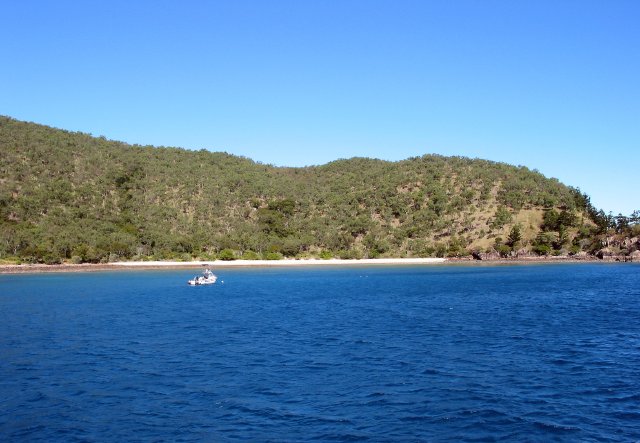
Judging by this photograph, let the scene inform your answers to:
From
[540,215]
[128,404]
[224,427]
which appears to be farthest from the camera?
[540,215]

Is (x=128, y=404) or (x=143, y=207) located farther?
(x=143, y=207)

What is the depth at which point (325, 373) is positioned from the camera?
2603cm

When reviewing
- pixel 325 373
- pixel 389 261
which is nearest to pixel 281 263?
pixel 389 261

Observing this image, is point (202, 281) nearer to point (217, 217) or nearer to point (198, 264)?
point (198, 264)

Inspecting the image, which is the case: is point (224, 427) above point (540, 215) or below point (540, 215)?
below

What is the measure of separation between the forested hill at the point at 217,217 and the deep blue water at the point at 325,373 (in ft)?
334

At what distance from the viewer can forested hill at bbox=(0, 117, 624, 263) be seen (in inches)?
5807

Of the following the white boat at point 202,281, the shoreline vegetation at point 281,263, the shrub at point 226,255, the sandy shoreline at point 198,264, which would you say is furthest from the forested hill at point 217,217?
the white boat at point 202,281

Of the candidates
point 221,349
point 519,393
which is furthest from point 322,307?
point 519,393

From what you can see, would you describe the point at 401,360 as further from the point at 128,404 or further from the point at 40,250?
the point at 40,250

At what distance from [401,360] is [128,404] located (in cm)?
1372

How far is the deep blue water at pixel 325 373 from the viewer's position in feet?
62.0

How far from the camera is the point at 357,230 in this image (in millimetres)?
180750

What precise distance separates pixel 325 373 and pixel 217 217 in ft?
524
